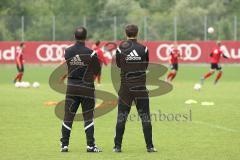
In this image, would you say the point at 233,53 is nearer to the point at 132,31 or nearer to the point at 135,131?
the point at 135,131

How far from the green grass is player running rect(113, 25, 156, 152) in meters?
0.59

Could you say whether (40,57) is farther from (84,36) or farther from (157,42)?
(84,36)

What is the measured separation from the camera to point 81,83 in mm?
13188

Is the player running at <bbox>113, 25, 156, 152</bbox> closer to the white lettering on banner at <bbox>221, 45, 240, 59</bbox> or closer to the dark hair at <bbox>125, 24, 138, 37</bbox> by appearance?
the dark hair at <bbox>125, 24, 138, 37</bbox>

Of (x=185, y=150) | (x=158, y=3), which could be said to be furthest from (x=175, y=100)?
(x=158, y=3)

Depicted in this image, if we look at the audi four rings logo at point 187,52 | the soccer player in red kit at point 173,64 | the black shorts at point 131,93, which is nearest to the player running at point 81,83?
the black shorts at point 131,93

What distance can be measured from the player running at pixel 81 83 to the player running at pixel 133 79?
495mm

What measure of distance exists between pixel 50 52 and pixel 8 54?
3.01 metres

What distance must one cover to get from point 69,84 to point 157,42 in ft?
126

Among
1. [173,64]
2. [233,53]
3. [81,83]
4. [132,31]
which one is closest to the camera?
[132,31]

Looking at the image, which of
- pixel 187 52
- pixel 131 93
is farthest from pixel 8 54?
pixel 131 93

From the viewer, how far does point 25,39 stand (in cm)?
5591

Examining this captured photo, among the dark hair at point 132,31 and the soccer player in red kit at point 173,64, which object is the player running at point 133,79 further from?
the soccer player in red kit at point 173,64

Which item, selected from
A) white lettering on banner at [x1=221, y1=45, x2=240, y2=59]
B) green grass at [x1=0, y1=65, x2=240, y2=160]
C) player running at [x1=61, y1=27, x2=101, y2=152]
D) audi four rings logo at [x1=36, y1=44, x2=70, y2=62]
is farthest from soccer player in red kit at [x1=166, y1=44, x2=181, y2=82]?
player running at [x1=61, y1=27, x2=101, y2=152]
